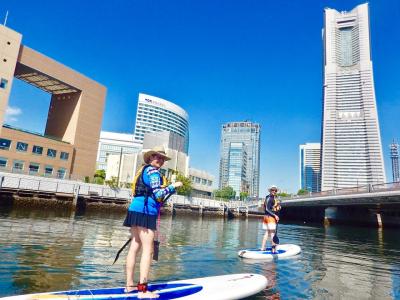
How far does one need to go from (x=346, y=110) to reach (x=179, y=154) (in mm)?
152616

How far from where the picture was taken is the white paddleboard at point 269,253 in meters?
10.7

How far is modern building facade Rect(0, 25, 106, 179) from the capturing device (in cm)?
5147

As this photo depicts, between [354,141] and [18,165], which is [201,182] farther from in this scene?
[354,141]

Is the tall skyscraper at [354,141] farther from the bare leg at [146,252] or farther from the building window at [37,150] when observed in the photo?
the bare leg at [146,252]

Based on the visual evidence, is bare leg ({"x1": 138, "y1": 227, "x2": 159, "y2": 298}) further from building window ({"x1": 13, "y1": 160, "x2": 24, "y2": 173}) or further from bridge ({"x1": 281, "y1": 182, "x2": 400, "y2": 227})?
building window ({"x1": 13, "y1": 160, "x2": 24, "y2": 173})

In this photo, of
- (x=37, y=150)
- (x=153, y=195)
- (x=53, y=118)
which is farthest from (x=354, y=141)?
(x=153, y=195)

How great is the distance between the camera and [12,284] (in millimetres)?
5625

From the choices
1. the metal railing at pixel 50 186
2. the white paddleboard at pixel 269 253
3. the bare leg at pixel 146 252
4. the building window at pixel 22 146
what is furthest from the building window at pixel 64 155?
the bare leg at pixel 146 252

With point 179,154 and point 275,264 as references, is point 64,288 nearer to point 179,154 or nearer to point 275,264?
point 275,264

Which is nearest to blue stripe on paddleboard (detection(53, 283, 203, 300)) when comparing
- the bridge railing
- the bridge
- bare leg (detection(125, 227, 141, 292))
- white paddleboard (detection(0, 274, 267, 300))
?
white paddleboard (detection(0, 274, 267, 300))

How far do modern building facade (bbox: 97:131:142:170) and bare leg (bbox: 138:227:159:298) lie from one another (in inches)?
6758

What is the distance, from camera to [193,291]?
5.31m

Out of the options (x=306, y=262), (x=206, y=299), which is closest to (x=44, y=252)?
(x=206, y=299)

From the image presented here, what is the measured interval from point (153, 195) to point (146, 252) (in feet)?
3.22
